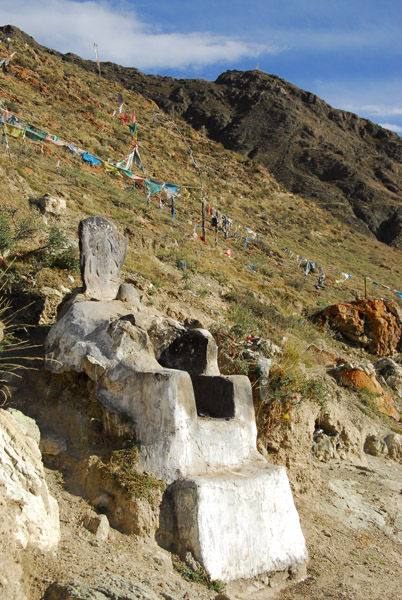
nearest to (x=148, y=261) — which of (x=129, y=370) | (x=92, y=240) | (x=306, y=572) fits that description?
(x=92, y=240)

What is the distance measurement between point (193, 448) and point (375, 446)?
6.03 metres

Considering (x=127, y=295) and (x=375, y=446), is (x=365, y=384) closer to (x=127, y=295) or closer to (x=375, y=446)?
(x=375, y=446)

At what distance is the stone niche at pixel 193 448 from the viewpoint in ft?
14.2

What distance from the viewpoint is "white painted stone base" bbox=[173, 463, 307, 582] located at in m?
4.26

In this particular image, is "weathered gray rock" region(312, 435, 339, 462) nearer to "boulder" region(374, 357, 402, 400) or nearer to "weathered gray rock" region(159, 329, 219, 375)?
"weathered gray rock" region(159, 329, 219, 375)

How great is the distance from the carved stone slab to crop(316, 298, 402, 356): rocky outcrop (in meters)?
9.84

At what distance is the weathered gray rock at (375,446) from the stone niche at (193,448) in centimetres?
497

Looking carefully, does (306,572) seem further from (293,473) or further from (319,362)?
(319,362)

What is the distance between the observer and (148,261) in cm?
1227

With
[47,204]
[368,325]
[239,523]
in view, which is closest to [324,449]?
[239,523]

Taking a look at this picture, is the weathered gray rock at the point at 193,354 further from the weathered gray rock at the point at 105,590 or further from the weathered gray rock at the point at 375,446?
the weathered gray rock at the point at 375,446

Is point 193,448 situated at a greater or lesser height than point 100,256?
lesser

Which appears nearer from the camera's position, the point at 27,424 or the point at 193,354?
the point at 27,424

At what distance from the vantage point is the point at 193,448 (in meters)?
4.71
